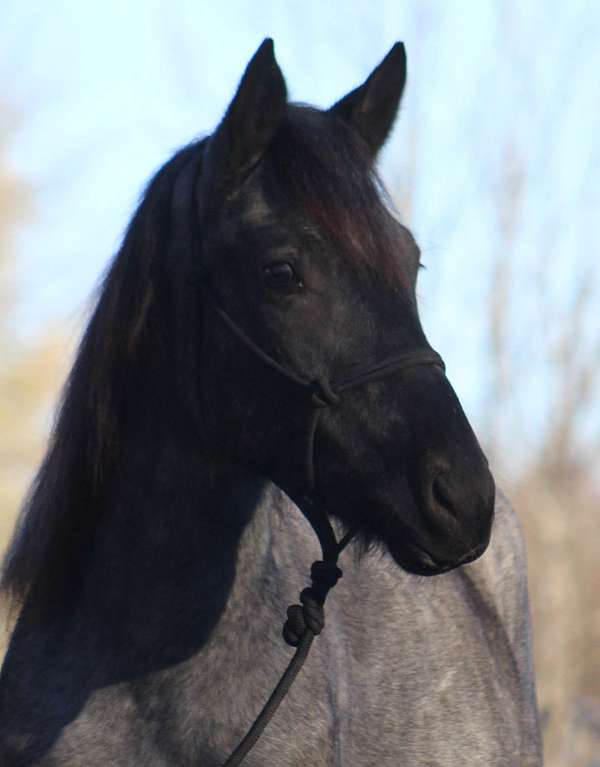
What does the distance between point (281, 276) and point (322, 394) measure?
266 millimetres

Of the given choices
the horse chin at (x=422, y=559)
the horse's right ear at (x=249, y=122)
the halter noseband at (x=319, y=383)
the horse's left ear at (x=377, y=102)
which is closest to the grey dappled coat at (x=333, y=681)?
the halter noseband at (x=319, y=383)

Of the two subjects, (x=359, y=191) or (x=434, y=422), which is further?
(x=359, y=191)

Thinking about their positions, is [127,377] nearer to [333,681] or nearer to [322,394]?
[322,394]

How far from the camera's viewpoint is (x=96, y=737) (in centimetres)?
291

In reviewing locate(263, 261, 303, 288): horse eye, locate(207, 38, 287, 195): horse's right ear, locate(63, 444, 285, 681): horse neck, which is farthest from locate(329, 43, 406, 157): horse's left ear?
locate(63, 444, 285, 681): horse neck

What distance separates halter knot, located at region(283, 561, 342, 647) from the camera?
117 inches

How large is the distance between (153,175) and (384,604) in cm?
147

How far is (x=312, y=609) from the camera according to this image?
298cm

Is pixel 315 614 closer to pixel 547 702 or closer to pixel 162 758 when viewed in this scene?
pixel 162 758

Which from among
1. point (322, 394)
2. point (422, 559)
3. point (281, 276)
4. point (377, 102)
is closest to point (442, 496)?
point (422, 559)

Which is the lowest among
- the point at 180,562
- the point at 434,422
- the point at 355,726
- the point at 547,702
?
the point at 547,702

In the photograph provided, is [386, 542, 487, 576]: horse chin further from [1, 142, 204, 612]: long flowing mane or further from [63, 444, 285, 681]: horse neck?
[1, 142, 204, 612]: long flowing mane

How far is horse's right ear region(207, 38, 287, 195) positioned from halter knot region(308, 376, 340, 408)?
501 mm

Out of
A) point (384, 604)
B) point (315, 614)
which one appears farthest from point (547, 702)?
point (315, 614)
